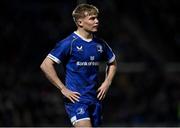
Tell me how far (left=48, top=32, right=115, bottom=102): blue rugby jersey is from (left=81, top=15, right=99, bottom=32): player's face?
0.12 metres

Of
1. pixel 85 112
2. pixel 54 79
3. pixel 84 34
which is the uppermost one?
pixel 84 34

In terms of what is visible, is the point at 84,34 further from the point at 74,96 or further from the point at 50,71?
the point at 74,96

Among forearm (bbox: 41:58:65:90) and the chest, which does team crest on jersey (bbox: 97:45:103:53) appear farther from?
forearm (bbox: 41:58:65:90)

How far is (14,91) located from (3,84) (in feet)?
0.93

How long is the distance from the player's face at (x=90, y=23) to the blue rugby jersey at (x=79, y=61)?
0.38ft

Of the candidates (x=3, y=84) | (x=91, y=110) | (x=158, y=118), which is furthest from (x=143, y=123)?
(x=91, y=110)

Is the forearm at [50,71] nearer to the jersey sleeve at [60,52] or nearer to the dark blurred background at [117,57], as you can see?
the jersey sleeve at [60,52]

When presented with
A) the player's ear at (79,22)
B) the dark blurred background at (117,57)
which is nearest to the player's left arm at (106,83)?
the player's ear at (79,22)

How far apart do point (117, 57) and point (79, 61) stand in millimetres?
8140

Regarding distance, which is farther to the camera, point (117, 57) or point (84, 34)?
point (117, 57)

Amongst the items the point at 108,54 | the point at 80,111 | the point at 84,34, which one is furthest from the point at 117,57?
the point at 80,111

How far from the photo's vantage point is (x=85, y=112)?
297 inches

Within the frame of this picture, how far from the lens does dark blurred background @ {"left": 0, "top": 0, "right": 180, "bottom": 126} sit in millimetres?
15328

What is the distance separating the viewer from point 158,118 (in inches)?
615
